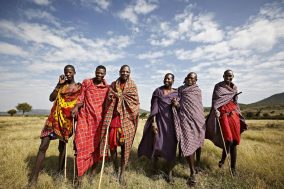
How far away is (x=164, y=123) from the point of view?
6.23 meters

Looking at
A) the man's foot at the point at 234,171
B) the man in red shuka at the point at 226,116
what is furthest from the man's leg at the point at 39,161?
the man's foot at the point at 234,171

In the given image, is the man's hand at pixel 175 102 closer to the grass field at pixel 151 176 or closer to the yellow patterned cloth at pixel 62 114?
the grass field at pixel 151 176

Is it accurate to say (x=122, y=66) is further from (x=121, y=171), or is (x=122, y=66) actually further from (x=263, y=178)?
(x=263, y=178)

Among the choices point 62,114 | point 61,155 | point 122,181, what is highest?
point 62,114

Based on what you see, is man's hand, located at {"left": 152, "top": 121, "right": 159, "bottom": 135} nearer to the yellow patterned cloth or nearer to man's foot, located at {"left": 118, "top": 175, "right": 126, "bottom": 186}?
man's foot, located at {"left": 118, "top": 175, "right": 126, "bottom": 186}

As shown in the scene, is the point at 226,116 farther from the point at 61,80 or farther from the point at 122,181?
the point at 61,80

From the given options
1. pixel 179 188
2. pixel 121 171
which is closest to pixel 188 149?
pixel 179 188

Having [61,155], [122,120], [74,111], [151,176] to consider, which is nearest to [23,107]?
[61,155]

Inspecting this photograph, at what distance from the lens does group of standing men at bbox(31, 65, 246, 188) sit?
18.7 feet

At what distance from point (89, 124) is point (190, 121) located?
2.76 metres

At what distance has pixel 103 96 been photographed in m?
6.10

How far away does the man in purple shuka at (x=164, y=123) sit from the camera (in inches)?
241

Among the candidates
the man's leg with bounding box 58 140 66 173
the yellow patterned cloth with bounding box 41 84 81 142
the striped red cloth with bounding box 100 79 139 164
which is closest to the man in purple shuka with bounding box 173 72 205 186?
the striped red cloth with bounding box 100 79 139 164

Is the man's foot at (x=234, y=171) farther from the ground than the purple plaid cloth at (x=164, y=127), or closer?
closer
